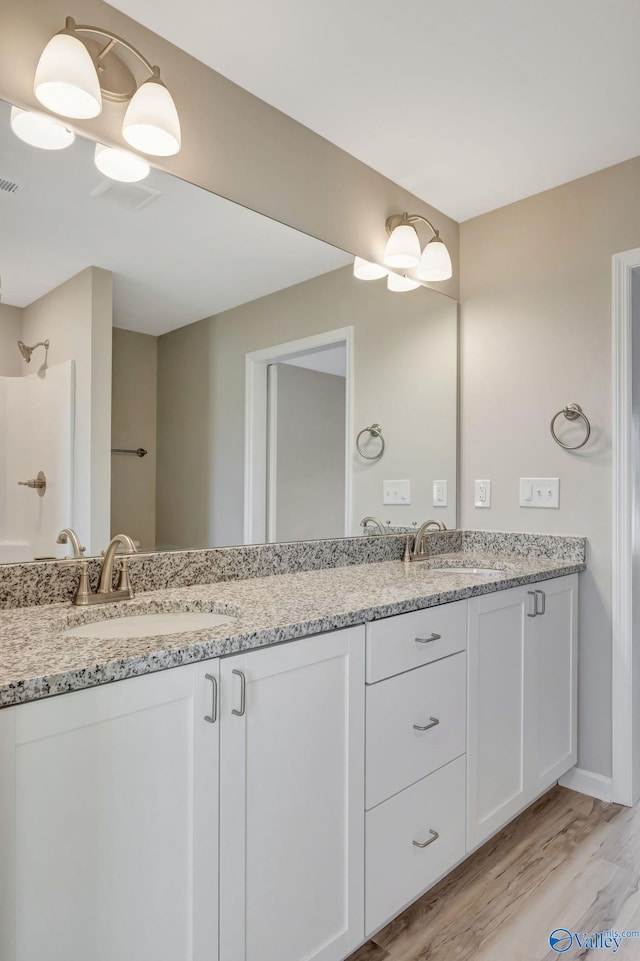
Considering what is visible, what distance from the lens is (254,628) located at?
112 cm

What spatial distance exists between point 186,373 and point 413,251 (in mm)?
1062

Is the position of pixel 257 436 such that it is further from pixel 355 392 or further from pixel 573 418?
pixel 573 418

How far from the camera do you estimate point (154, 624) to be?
1388 millimetres

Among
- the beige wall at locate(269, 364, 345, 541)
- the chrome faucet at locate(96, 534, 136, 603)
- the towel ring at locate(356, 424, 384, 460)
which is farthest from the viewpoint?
the towel ring at locate(356, 424, 384, 460)

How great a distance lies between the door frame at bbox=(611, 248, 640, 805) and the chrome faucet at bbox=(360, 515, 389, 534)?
83 cm

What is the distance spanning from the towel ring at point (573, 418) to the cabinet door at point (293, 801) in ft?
4.43

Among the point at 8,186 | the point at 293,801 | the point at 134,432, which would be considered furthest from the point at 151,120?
the point at 293,801

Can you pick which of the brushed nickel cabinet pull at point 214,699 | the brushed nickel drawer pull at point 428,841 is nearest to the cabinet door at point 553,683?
the brushed nickel drawer pull at point 428,841

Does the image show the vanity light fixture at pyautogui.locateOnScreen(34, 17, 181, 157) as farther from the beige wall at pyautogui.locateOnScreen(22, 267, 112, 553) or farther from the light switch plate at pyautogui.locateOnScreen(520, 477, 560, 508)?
the light switch plate at pyautogui.locateOnScreen(520, 477, 560, 508)

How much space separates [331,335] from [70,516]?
3.77ft

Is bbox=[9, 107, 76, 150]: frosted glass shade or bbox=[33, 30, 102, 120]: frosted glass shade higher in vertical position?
bbox=[33, 30, 102, 120]: frosted glass shade

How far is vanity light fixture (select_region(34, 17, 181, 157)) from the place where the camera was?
1.29 metres

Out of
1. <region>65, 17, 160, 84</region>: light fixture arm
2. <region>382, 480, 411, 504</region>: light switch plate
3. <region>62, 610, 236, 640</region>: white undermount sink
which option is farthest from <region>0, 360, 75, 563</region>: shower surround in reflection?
<region>382, 480, 411, 504</region>: light switch plate

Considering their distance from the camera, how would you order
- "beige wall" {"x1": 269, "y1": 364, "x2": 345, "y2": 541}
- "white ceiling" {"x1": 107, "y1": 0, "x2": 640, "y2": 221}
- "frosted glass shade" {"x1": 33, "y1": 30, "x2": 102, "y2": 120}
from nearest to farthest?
"frosted glass shade" {"x1": 33, "y1": 30, "x2": 102, "y2": 120}, "white ceiling" {"x1": 107, "y1": 0, "x2": 640, "y2": 221}, "beige wall" {"x1": 269, "y1": 364, "x2": 345, "y2": 541}
